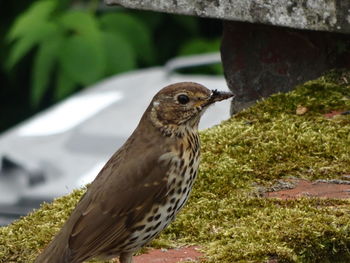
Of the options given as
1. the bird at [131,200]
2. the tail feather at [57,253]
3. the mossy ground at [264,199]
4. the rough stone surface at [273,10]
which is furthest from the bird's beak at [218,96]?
the tail feather at [57,253]

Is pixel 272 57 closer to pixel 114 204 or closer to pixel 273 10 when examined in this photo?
pixel 273 10

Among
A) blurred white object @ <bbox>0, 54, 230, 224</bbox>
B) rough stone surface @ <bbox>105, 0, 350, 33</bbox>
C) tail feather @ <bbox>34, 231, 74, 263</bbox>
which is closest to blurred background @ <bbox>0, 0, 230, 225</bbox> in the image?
A: blurred white object @ <bbox>0, 54, 230, 224</bbox>

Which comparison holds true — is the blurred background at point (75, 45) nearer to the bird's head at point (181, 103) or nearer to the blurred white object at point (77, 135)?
the blurred white object at point (77, 135)

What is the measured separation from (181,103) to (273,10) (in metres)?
0.62

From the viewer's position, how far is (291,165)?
12.5 feet

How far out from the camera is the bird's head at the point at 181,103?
366cm

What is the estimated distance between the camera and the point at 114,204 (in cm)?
345

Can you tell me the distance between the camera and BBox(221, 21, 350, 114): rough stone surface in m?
4.43

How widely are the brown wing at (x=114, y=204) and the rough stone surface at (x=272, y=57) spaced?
1.17 m

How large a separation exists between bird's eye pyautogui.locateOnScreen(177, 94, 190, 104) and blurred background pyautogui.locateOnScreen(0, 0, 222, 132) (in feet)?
15.4

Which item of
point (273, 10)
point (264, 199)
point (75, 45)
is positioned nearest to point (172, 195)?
point (264, 199)

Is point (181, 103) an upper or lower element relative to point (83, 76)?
upper

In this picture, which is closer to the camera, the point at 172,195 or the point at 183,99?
the point at 172,195

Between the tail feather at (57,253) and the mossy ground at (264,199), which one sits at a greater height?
the tail feather at (57,253)
